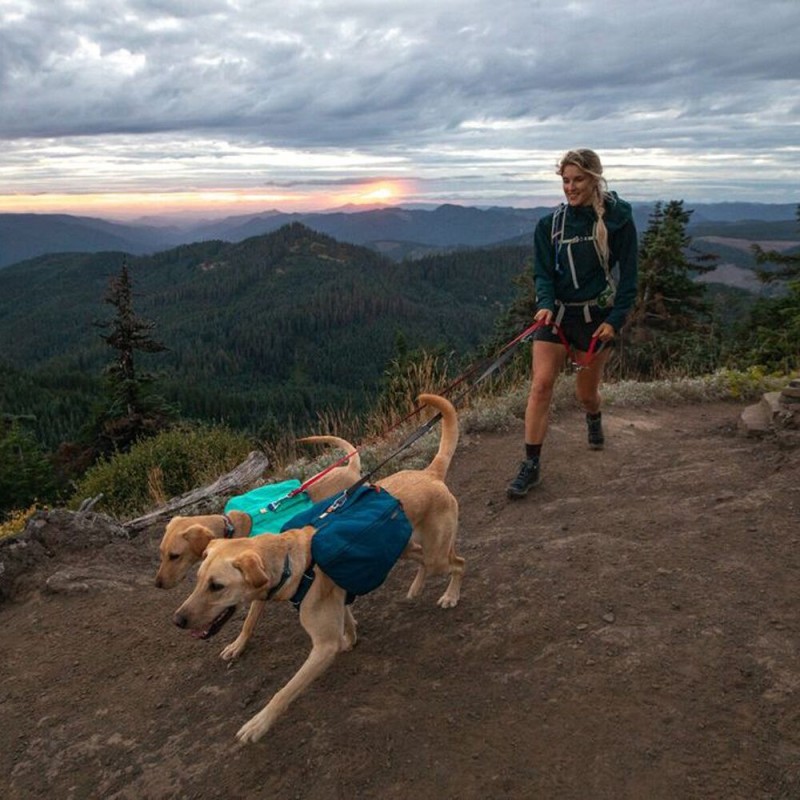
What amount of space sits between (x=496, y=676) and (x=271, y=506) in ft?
5.46

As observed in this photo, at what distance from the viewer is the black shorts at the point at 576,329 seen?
454cm

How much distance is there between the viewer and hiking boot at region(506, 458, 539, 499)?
5.01 m

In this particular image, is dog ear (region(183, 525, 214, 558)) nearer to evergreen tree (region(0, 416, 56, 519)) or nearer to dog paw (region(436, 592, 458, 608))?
dog paw (region(436, 592, 458, 608))

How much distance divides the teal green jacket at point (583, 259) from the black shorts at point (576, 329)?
0.28ft

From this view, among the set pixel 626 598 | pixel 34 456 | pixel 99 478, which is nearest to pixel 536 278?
pixel 626 598

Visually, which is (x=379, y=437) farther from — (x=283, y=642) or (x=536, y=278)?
(x=283, y=642)

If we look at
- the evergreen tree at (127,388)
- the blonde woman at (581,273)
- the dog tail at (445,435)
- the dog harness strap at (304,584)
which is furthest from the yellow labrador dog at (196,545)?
the evergreen tree at (127,388)

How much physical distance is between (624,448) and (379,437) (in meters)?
2.56

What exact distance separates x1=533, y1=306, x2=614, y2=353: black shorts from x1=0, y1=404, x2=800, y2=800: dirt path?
1224 mm

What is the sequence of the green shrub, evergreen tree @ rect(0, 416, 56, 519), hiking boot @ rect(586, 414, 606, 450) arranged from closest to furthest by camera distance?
hiking boot @ rect(586, 414, 606, 450), the green shrub, evergreen tree @ rect(0, 416, 56, 519)

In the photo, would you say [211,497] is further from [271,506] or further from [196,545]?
[196,545]

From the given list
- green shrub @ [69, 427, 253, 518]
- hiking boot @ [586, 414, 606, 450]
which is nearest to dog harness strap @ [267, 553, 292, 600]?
hiking boot @ [586, 414, 606, 450]

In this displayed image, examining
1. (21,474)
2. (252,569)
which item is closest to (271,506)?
(252,569)

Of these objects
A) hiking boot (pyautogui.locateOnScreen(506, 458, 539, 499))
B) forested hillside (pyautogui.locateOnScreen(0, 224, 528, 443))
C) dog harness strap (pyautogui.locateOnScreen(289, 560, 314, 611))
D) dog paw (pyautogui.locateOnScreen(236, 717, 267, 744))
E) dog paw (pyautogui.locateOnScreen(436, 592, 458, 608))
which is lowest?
forested hillside (pyautogui.locateOnScreen(0, 224, 528, 443))
